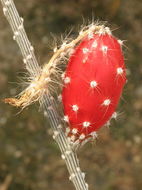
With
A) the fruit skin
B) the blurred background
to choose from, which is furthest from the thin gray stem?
the blurred background

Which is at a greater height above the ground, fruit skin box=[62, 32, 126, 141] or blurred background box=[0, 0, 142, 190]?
blurred background box=[0, 0, 142, 190]

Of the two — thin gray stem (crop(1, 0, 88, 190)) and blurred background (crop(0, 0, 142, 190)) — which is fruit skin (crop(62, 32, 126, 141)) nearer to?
thin gray stem (crop(1, 0, 88, 190))

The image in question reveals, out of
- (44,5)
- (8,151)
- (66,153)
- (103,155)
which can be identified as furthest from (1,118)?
(66,153)

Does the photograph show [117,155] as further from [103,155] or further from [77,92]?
[77,92]

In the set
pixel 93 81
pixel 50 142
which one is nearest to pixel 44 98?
pixel 93 81

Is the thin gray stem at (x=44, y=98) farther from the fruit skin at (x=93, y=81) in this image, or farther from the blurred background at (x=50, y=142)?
the blurred background at (x=50, y=142)

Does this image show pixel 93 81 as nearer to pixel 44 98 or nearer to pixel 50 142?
pixel 44 98

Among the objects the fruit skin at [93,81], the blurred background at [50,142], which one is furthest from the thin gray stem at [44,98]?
the blurred background at [50,142]
